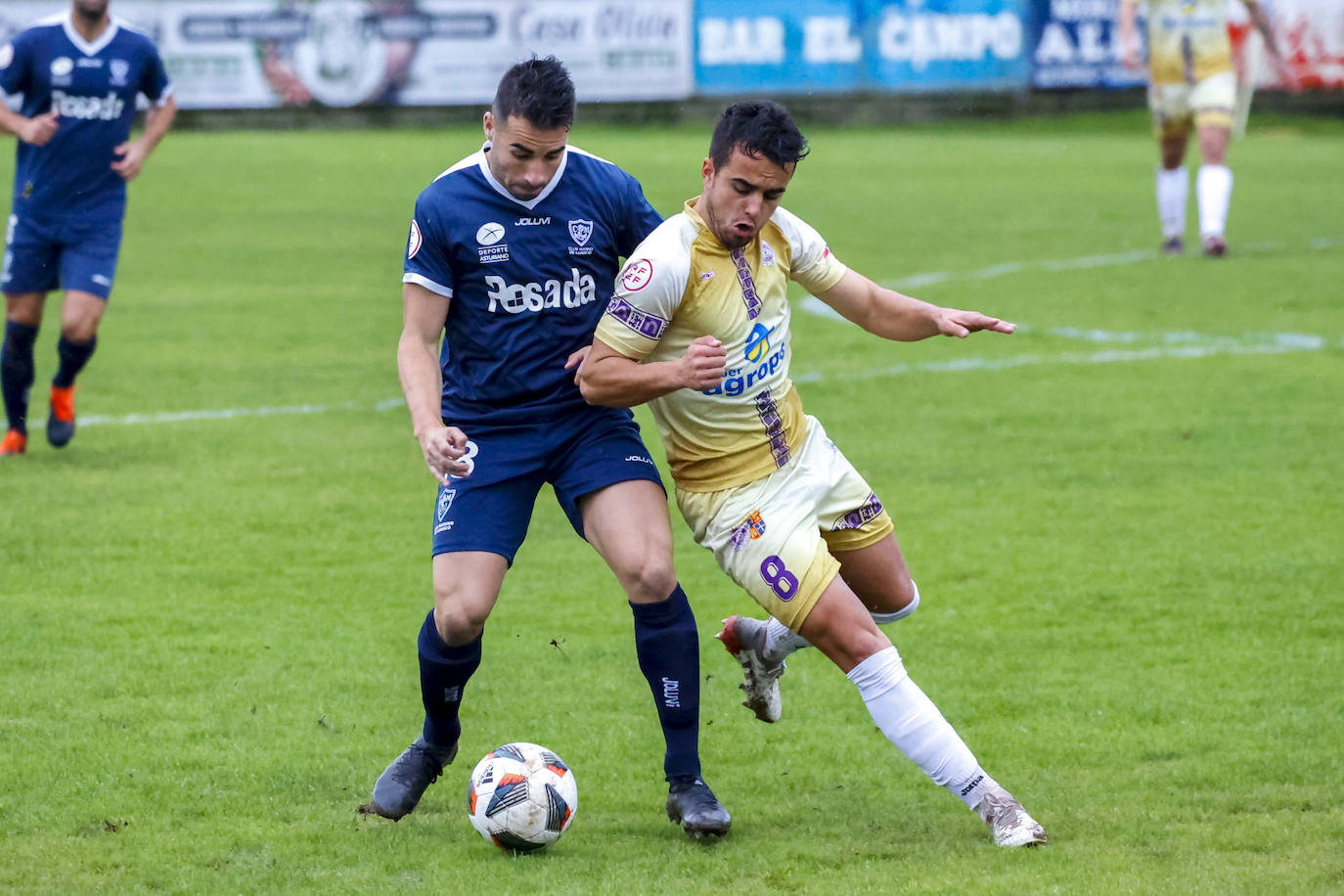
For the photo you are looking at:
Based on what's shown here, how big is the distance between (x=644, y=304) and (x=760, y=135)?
0.53 meters

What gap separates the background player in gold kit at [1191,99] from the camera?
627 inches

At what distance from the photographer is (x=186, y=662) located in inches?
242

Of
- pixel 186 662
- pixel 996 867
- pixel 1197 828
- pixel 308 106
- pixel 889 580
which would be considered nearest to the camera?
pixel 996 867

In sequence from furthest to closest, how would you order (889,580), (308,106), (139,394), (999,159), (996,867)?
(308,106)
(999,159)
(139,394)
(889,580)
(996,867)

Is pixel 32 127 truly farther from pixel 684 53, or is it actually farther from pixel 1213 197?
pixel 684 53

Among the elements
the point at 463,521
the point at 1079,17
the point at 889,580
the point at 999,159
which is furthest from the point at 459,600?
the point at 1079,17


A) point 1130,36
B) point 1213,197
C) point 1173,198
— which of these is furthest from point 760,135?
point 1130,36

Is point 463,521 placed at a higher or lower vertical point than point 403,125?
higher

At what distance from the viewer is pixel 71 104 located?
30.7 ft

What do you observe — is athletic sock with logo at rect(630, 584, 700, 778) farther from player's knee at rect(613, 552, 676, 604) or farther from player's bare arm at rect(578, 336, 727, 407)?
player's bare arm at rect(578, 336, 727, 407)

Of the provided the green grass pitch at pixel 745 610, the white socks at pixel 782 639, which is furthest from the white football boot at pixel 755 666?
the green grass pitch at pixel 745 610

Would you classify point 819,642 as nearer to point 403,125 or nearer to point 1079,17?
point 403,125

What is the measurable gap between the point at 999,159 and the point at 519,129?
21946 mm

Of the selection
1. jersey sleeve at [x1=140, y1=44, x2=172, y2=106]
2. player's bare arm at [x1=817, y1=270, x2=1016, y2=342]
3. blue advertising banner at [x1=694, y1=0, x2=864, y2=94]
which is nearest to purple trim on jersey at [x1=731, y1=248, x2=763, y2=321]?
player's bare arm at [x1=817, y1=270, x2=1016, y2=342]
